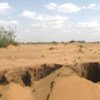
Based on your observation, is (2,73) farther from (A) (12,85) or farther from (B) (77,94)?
(B) (77,94)

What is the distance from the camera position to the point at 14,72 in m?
11.1

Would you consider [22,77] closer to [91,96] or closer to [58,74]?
[58,74]

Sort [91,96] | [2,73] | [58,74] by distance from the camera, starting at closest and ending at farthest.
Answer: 1. [91,96]
2. [58,74]
3. [2,73]

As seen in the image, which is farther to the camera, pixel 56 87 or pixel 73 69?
pixel 73 69

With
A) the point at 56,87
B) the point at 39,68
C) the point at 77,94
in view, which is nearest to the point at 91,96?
the point at 77,94

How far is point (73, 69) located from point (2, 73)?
216 cm

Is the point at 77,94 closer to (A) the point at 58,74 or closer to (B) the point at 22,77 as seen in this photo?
(A) the point at 58,74

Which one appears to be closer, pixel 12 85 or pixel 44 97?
pixel 44 97

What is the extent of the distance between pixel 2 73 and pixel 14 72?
0.38 meters

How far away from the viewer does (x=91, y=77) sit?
442 inches

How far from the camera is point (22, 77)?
36.3 feet

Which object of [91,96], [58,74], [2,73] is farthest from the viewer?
[2,73]

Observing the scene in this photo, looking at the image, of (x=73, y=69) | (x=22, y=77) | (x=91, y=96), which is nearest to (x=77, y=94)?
(x=91, y=96)

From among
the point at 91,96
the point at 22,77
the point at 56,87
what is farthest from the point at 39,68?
the point at 91,96
